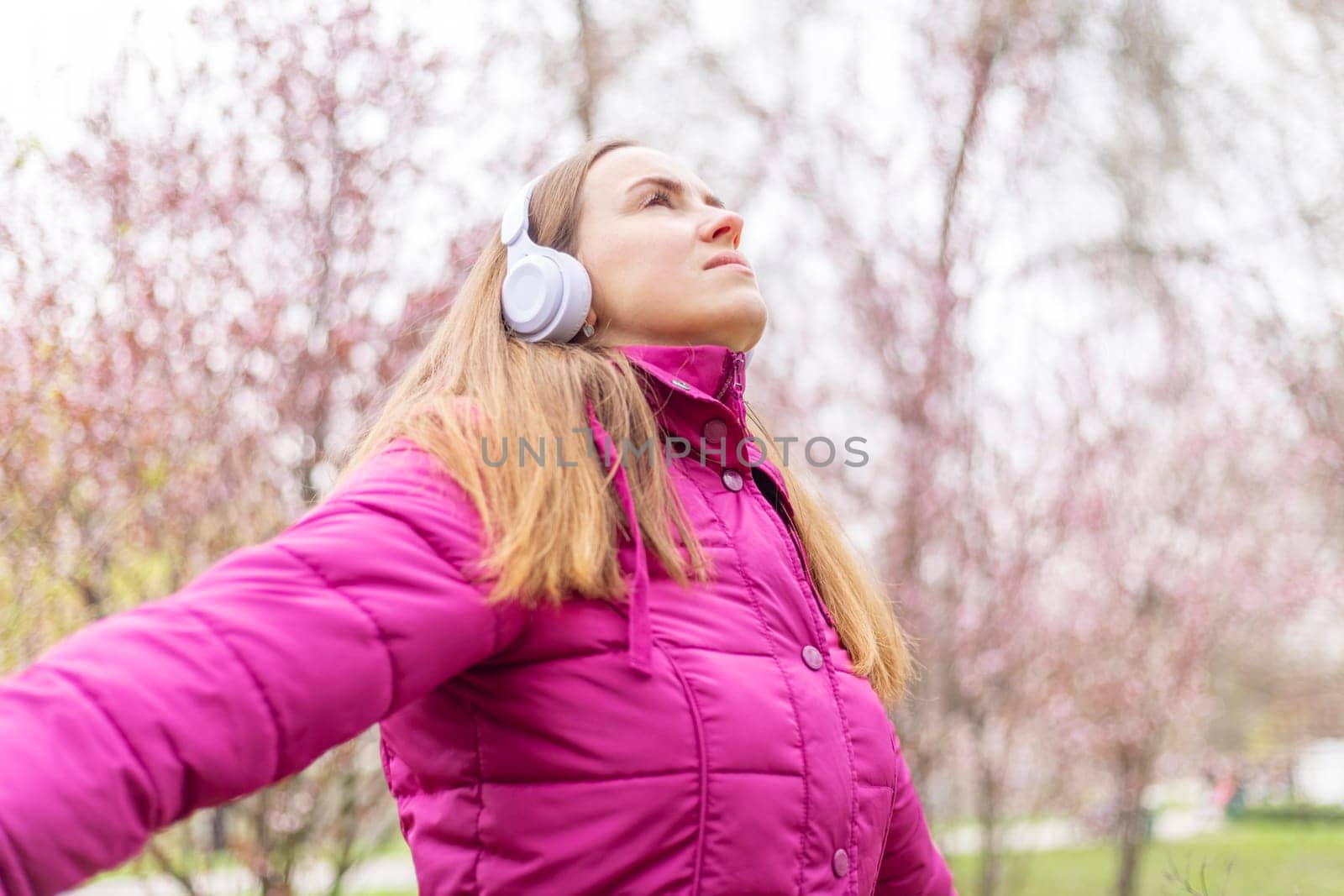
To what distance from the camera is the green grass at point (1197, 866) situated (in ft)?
32.2

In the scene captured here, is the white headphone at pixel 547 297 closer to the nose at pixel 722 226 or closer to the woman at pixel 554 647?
the woman at pixel 554 647

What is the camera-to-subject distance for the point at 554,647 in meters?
1.35

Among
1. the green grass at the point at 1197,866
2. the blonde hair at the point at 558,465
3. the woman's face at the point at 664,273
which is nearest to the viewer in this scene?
the blonde hair at the point at 558,465

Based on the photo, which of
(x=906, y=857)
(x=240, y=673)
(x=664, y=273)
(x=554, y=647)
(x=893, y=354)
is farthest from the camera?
(x=893, y=354)

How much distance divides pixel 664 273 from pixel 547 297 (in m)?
0.19

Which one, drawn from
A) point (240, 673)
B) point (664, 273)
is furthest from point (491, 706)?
point (664, 273)

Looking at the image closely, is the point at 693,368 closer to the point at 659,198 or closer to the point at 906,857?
the point at 659,198

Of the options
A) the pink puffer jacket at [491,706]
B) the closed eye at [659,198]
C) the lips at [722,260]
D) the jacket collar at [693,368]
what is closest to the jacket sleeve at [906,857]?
the pink puffer jacket at [491,706]

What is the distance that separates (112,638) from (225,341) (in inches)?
131

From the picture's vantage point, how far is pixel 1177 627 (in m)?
9.24

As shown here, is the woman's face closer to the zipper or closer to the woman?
the woman

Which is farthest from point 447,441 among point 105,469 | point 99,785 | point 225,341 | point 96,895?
point 96,895

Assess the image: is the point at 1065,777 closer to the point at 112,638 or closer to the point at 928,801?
the point at 928,801

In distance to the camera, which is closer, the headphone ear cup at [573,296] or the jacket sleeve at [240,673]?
the jacket sleeve at [240,673]
